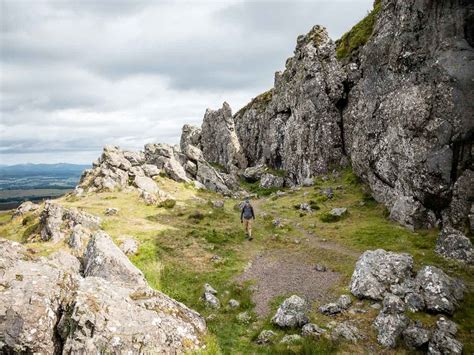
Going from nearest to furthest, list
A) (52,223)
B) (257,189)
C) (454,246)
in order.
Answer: (454,246) → (52,223) → (257,189)

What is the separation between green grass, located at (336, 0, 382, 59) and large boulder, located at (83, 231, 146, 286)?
68.0 meters

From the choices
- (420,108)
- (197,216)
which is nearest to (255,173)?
(197,216)

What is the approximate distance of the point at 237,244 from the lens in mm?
34844

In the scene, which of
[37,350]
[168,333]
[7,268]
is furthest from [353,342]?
[7,268]

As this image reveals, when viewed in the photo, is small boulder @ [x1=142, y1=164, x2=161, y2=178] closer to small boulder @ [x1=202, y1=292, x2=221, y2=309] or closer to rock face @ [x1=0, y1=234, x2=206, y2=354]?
small boulder @ [x1=202, y1=292, x2=221, y2=309]

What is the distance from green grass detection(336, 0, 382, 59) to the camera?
74706 millimetres

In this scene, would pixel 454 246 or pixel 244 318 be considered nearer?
pixel 244 318

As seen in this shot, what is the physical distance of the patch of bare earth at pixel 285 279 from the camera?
22922 mm

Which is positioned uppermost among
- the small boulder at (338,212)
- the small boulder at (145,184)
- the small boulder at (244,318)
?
the small boulder at (145,184)

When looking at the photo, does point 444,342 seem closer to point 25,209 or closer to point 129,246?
point 129,246

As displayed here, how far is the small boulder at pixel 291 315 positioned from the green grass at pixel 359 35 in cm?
6670

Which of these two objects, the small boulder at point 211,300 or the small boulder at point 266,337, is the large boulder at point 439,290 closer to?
the small boulder at point 266,337

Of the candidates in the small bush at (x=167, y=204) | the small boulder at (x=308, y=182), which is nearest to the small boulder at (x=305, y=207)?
the small boulder at (x=308, y=182)

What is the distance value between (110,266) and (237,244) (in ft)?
48.2
